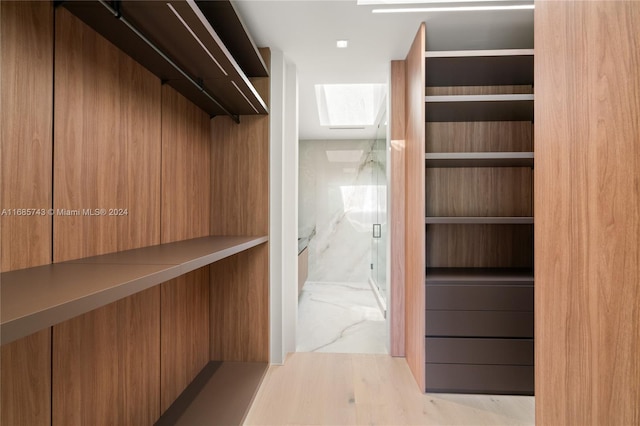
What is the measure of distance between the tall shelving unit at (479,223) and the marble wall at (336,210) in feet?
8.82

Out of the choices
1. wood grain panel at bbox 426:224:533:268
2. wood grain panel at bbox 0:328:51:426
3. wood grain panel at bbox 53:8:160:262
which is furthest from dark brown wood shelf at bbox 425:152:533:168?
wood grain panel at bbox 0:328:51:426

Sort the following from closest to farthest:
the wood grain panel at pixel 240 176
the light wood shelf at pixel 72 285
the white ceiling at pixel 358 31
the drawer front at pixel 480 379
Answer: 1. the light wood shelf at pixel 72 285
2. the white ceiling at pixel 358 31
3. the drawer front at pixel 480 379
4. the wood grain panel at pixel 240 176

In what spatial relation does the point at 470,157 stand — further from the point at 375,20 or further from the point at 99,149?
the point at 99,149

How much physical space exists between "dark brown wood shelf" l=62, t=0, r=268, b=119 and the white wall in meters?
0.55

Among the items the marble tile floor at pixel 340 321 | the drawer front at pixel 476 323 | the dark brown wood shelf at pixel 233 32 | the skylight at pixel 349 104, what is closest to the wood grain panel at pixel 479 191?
the drawer front at pixel 476 323

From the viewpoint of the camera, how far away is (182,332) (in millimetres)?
1914

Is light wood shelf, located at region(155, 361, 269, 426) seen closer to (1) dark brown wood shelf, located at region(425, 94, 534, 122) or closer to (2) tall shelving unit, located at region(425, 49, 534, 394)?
(2) tall shelving unit, located at region(425, 49, 534, 394)

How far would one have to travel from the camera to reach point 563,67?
2.63 ft

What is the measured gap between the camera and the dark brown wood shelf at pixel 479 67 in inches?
77.9

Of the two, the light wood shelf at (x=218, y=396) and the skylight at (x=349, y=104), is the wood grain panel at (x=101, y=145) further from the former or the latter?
the skylight at (x=349, y=104)

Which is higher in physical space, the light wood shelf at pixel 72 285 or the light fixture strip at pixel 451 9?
the light fixture strip at pixel 451 9

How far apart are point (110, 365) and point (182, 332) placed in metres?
0.64

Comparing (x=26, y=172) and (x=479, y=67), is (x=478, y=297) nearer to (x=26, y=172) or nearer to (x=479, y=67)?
(x=479, y=67)

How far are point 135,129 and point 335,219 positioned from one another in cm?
396
